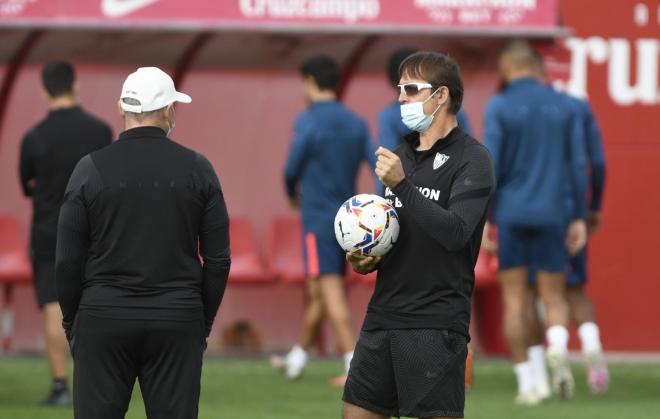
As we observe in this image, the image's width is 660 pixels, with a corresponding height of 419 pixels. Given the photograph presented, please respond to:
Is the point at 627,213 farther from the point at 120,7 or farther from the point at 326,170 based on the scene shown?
the point at 120,7

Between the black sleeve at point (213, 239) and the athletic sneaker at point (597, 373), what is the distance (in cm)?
487

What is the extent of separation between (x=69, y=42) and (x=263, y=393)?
423 cm

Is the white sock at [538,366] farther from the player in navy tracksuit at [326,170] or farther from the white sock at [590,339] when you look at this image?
the player in navy tracksuit at [326,170]

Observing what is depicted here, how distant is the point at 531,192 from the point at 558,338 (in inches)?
36.7

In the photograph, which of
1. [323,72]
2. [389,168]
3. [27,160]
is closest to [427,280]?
[389,168]

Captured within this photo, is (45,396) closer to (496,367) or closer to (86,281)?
(496,367)

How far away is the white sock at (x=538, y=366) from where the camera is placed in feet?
32.2

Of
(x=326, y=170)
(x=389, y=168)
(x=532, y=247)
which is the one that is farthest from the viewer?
(x=326, y=170)

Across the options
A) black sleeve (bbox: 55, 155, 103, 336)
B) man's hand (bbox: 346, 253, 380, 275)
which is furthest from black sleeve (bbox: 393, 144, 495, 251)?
black sleeve (bbox: 55, 155, 103, 336)

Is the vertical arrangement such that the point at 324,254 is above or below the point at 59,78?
below

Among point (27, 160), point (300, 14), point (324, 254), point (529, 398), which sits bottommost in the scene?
point (529, 398)

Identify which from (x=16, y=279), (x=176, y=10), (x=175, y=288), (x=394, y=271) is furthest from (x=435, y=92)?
(x=16, y=279)

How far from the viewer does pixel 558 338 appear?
958 cm

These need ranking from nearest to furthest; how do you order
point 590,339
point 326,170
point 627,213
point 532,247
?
point 532,247 < point 590,339 < point 326,170 < point 627,213
